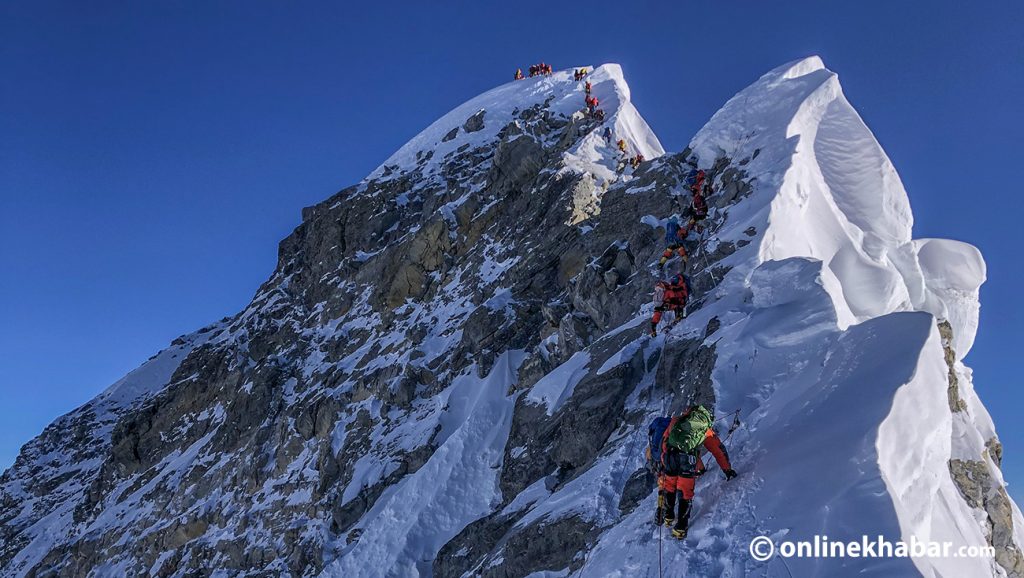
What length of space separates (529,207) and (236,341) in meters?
21.9

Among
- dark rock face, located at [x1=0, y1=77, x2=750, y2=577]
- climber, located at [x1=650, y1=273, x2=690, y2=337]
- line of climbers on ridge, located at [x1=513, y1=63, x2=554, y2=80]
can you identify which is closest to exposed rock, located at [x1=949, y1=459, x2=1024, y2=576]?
climber, located at [x1=650, y1=273, x2=690, y2=337]

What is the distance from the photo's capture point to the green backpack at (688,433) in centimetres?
845

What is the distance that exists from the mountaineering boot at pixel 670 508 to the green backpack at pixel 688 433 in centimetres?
69

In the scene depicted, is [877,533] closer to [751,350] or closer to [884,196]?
[751,350]

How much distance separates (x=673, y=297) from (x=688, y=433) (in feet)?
24.0

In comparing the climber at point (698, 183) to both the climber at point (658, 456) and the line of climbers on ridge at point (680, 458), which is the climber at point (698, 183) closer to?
the climber at point (658, 456)

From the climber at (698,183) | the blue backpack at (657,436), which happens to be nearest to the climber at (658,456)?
the blue backpack at (657,436)

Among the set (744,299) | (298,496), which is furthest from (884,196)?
(298,496)

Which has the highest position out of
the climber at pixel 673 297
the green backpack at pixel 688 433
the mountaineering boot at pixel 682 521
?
the climber at pixel 673 297

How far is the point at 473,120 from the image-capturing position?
144 feet

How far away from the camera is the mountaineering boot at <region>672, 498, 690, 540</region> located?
8.39 metres

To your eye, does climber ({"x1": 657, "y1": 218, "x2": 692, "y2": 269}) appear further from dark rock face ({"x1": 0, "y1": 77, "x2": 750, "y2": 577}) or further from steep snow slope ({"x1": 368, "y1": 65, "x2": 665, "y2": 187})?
steep snow slope ({"x1": 368, "y1": 65, "x2": 665, "y2": 187})

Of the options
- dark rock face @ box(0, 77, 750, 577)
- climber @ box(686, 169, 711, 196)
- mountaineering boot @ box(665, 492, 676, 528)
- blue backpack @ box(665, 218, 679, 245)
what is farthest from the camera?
climber @ box(686, 169, 711, 196)

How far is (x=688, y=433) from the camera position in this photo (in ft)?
27.8
